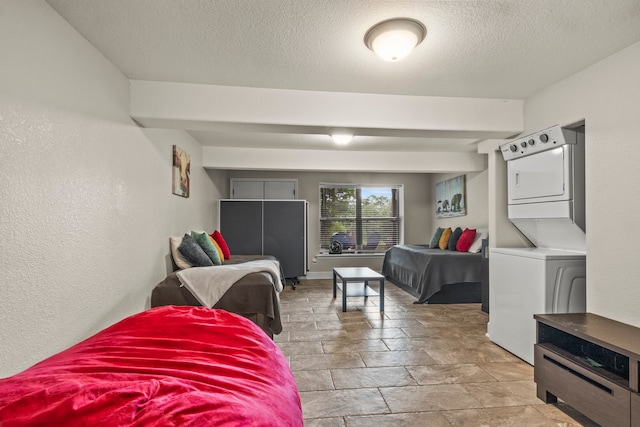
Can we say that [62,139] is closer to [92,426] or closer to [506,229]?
[92,426]

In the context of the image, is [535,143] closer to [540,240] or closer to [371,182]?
[540,240]

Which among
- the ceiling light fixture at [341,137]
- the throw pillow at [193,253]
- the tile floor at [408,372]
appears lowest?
the tile floor at [408,372]

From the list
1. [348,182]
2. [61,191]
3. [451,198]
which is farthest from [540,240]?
[348,182]

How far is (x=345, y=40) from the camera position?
2242 mm

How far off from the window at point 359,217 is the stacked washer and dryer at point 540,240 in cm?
411

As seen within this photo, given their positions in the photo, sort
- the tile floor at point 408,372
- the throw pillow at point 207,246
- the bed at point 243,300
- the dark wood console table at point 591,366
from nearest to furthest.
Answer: the dark wood console table at point 591,366 < the tile floor at point 408,372 < the bed at point 243,300 < the throw pillow at point 207,246

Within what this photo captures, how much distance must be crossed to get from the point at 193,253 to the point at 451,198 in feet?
15.6

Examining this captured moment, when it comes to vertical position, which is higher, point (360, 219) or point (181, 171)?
point (181, 171)

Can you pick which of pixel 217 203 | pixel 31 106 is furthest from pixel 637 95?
pixel 217 203

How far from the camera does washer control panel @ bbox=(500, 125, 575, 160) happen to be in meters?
2.81

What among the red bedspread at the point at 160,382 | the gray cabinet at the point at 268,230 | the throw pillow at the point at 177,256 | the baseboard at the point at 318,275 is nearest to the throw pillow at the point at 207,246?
the throw pillow at the point at 177,256

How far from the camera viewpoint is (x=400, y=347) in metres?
3.21

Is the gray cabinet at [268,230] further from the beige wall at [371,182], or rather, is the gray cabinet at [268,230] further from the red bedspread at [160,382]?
the red bedspread at [160,382]

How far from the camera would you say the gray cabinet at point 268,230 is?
6.34 metres
